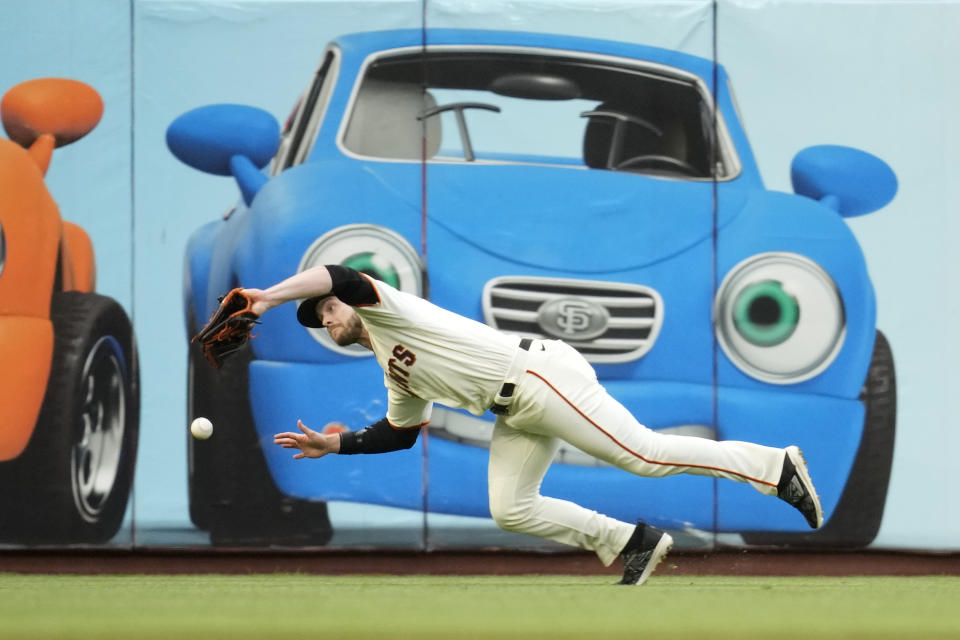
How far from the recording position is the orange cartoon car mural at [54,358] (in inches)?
298

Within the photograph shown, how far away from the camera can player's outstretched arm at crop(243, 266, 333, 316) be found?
407 cm

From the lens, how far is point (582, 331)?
7.64 meters

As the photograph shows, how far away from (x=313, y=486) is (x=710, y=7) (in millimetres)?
4078

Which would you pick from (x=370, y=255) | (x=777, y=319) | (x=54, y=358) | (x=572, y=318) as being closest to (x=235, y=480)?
(x=54, y=358)

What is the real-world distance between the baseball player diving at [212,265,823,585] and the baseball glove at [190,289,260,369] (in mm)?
438

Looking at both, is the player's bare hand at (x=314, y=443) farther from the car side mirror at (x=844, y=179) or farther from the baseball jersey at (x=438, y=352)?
the car side mirror at (x=844, y=179)

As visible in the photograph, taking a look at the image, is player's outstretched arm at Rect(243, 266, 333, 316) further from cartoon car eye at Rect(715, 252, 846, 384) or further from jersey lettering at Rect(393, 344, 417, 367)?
cartoon car eye at Rect(715, 252, 846, 384)

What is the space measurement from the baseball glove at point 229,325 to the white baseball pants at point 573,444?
114 cm

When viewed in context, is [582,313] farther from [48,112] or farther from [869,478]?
[48,112]

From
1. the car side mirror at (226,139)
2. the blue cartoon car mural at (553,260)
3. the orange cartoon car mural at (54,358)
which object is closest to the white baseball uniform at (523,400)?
the blue cartoon car mural at (553,260)

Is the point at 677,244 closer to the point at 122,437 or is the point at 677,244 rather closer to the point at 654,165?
the point at 654,165

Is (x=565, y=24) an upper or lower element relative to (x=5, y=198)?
upper

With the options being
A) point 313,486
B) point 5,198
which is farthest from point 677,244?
point 5,198

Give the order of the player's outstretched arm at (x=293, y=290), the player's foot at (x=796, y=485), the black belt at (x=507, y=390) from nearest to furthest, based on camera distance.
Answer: the player's outstretched arm at (x=293, y=290), the black belt at (x=507, y=390), the player's foot at (x=796, y=485)
